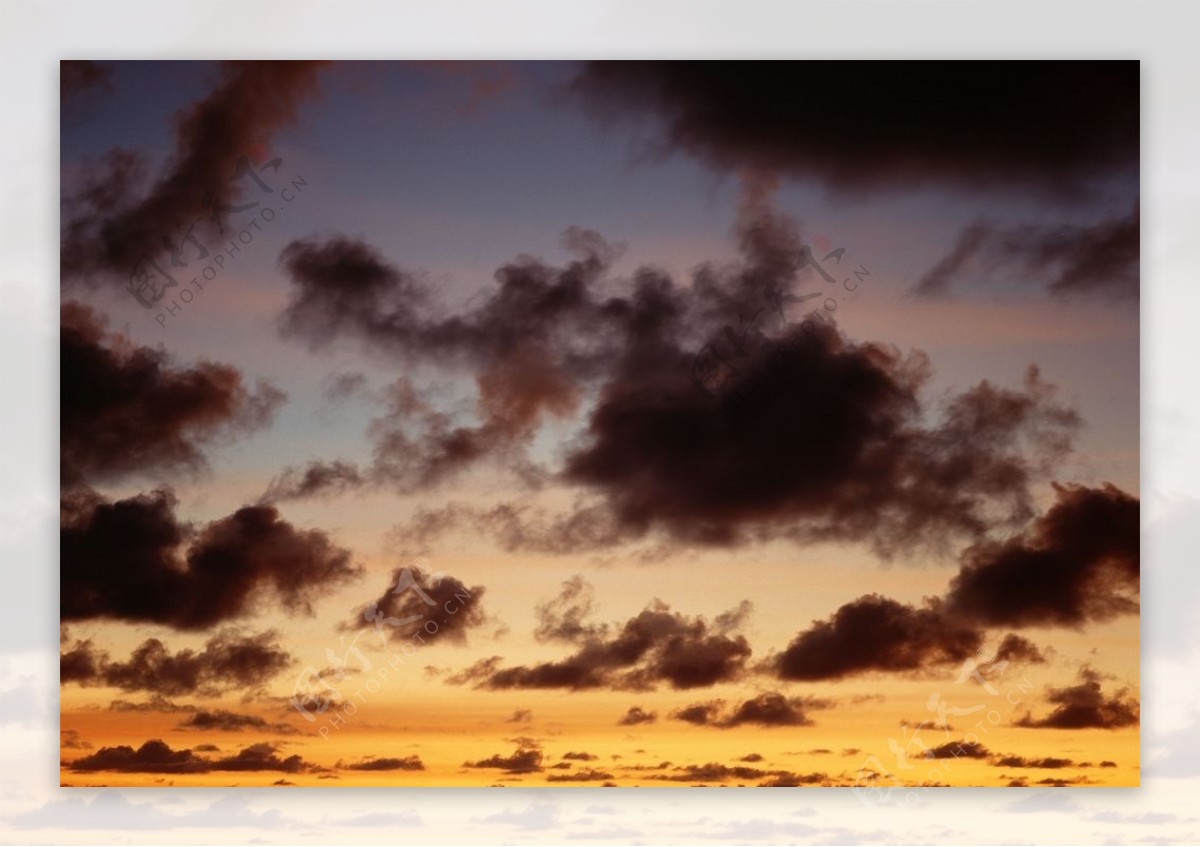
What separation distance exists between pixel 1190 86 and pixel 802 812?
114 inches

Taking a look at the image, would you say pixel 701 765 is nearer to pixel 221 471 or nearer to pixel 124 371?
pixel 221 471

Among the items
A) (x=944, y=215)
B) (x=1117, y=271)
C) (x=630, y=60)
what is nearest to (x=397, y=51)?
(x=630, y=60)

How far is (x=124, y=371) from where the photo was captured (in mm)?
4125

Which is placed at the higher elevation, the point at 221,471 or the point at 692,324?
the point at 692,324

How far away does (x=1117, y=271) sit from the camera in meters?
4.16

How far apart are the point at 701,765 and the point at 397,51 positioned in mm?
2706

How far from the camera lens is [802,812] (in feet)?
13.6

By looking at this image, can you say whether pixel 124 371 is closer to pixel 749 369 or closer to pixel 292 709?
pixel 292 709

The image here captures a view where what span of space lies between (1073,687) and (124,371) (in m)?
3.45

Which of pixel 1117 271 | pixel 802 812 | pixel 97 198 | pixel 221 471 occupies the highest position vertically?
pixel 97 198

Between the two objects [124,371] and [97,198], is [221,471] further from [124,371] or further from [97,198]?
[97,198]

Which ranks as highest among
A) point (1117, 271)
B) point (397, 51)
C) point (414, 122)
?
point (397, 51)

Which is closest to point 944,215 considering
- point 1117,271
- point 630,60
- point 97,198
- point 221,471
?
point 1117,271

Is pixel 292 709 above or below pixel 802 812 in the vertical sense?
above
